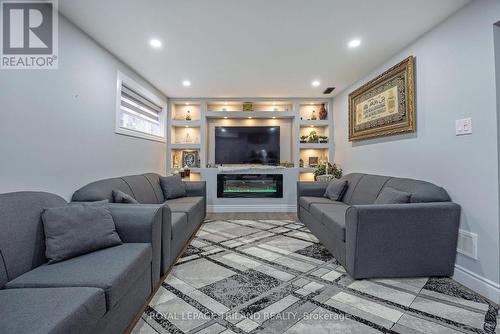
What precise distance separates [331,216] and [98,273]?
2.12 metres

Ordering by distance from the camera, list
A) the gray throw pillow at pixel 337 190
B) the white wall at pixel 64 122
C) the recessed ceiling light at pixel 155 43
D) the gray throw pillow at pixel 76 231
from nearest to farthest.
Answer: the gray throw pillow at pixel 76 231
the white wall at pixel 64 122
the recessed ceiling light at pixel 155 43
the gray throw pillow at pixel 337 190

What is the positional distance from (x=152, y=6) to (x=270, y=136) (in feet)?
10.7

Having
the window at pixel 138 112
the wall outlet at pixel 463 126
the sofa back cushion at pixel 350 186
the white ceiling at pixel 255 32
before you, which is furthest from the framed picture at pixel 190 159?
the wall outlet at pixel 463 126

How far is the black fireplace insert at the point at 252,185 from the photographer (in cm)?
477

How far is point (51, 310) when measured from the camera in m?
0.91

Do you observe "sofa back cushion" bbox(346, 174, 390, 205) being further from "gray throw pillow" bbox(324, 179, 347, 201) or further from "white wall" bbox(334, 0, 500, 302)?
"white wall" bbox(334, 0, 500, 302)

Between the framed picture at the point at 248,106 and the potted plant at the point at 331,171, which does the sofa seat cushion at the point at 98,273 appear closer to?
the potted plant at the point at 331,171

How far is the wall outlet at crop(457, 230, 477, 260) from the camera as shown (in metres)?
1.89

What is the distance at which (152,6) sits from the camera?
198 cm

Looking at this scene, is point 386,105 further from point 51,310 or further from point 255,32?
point 51,310

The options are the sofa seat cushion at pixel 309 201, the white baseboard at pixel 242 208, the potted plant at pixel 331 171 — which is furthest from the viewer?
the white baseboard at pixel 242 208

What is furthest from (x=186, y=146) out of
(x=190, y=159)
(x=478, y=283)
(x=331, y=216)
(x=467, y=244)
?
(x=478, y=283)

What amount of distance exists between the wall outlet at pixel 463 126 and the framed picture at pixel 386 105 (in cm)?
52

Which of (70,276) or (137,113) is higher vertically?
(137,113)
